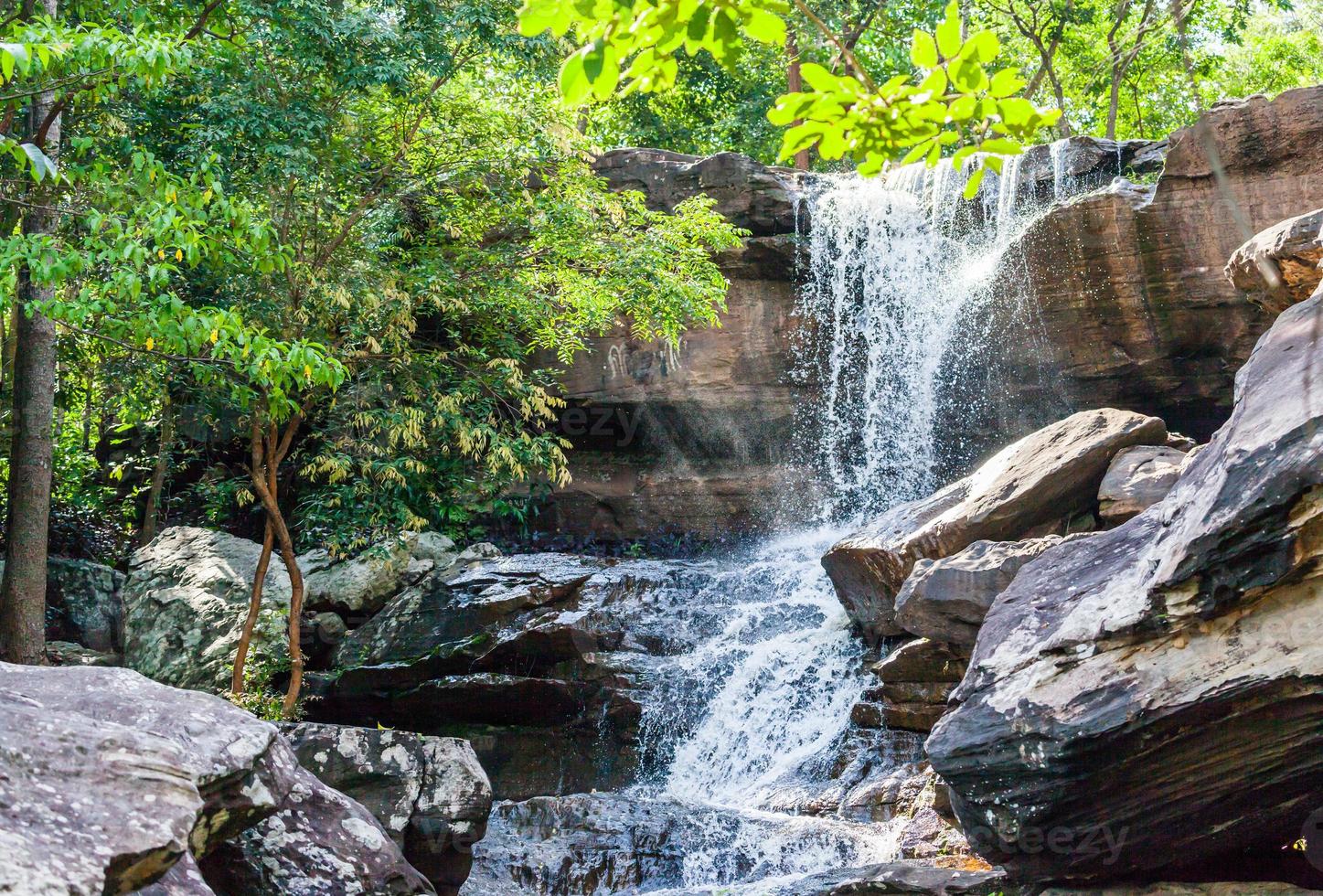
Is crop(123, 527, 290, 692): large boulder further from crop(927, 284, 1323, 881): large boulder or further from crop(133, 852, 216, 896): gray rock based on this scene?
crop(927, 284, 1323, 881): large boulder

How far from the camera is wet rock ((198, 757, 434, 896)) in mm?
4949

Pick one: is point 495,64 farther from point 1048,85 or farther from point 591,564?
point 1048,85

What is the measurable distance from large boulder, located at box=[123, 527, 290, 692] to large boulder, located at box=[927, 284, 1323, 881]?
7240 mm

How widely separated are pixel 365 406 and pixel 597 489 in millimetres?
4718

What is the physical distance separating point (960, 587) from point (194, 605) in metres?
7.37

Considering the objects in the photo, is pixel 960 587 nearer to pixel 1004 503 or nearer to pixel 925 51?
pixel 1004 503

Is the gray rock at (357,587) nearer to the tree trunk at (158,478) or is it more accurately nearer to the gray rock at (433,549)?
the gray rock at (433,549)

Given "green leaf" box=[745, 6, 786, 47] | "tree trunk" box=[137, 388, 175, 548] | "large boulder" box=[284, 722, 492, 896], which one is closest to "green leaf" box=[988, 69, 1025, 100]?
"green leaf" box=[745, 6, 786, 47]

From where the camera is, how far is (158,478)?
538 inches

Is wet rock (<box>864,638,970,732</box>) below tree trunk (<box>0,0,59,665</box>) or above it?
below

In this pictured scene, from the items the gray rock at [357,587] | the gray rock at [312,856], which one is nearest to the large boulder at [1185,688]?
the gray rock at [312,856]

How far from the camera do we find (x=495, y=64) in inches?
419

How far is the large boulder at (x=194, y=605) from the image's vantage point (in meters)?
10.6

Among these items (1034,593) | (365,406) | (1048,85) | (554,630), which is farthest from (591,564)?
(1048,85)
